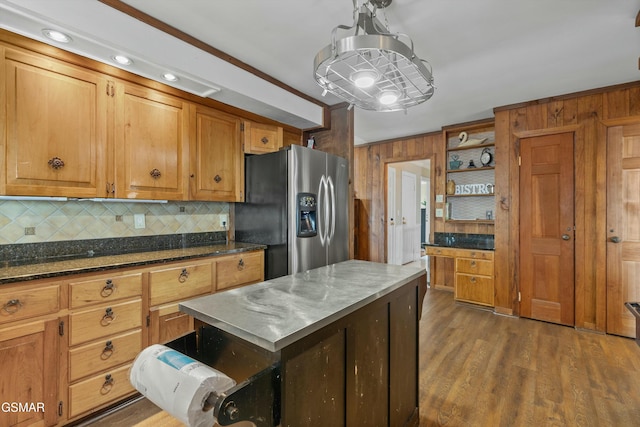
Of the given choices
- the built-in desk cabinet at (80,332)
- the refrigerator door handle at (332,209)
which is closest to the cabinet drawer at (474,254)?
the refrigerator door handle at (332,209)

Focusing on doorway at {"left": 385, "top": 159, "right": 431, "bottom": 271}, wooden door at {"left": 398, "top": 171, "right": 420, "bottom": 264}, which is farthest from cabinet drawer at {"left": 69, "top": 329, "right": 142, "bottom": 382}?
wooden door at {"left": 398, "top": 171, "right": 420, "bottom": 264}

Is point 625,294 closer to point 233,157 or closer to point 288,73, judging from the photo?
point 288,73

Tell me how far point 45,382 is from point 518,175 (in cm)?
455

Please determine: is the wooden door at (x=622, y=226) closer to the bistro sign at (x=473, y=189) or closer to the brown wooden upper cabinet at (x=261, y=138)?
the bistro sign at (x=473, y=189)

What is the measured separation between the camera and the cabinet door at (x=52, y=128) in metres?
1.70

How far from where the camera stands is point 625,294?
2996 mm

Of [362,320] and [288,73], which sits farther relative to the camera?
[288,73]

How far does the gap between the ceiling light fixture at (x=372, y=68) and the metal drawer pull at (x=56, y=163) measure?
1.71 m

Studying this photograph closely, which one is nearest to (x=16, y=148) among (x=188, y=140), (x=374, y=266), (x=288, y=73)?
(x=188, y=140)

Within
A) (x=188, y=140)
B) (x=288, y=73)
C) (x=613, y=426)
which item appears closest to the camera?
(x=613, y=426)

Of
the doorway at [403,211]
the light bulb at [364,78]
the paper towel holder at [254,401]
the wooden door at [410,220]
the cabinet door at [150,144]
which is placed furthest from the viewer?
the wooden door at [410,220]

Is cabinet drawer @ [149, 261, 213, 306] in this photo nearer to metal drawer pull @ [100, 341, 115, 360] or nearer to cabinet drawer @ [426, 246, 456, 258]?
metal drawer pull @ [100, 341, 115, 360]

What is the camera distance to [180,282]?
2.20 m


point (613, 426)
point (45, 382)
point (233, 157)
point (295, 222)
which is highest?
point (233, 157)
